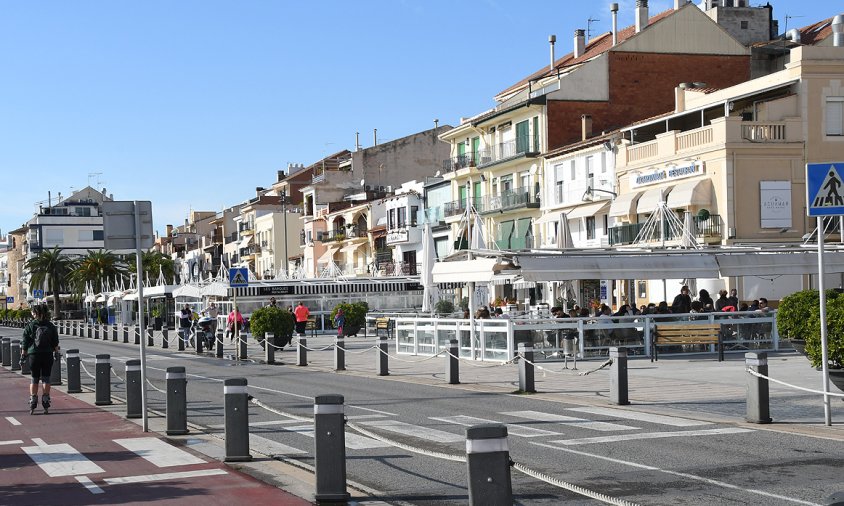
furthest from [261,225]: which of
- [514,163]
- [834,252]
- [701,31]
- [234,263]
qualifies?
[834,252]

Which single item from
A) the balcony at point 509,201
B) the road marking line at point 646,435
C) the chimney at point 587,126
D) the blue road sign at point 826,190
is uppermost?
the chimney at point 587,126

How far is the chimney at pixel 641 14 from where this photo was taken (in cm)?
6184

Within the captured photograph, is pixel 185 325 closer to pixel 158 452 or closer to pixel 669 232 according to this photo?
pixel 669 232

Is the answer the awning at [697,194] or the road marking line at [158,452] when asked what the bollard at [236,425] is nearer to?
the road marking line at [158,452]

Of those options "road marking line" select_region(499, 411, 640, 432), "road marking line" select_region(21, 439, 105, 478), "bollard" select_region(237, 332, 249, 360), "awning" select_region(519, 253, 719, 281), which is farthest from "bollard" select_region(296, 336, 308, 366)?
"road marking line" select_region(21, 439, 105, 478)

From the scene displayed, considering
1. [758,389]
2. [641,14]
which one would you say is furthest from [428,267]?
[641,14]

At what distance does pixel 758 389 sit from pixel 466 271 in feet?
50.9

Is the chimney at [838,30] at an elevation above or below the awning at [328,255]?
above

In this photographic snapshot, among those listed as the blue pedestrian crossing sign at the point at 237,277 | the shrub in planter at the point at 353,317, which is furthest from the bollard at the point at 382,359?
the shrub in planter at the point at 353,317

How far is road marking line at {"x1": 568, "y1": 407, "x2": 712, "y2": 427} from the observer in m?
14.6

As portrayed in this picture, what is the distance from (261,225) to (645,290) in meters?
65.5

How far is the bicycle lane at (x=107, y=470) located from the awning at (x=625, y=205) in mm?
34047

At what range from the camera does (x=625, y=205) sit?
48.0 m

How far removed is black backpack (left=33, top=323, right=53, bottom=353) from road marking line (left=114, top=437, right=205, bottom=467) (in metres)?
5.04
